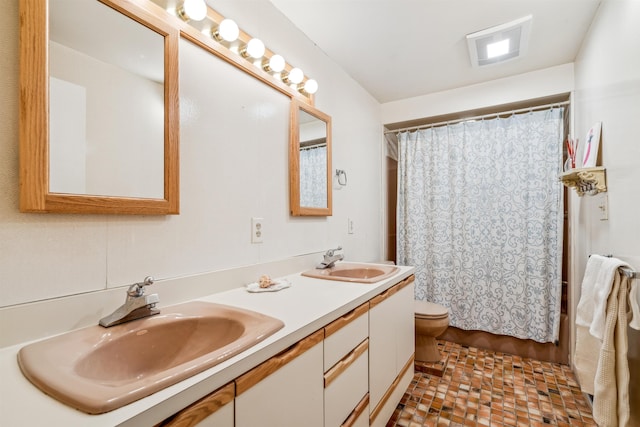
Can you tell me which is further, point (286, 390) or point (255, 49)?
point (255, 49)

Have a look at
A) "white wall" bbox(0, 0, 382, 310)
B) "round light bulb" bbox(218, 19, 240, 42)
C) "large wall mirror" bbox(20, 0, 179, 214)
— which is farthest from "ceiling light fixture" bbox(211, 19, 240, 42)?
"large wall mirror" bbox(20, 0, 179, 214)

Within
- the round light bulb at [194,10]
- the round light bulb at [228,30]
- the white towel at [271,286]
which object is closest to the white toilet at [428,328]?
the white towel at [271,286]

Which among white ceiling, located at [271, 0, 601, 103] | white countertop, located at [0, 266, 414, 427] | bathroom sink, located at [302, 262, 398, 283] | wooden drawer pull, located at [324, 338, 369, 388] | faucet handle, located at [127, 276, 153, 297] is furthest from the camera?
bathroom sink, located at [302, 262, 398, 283]

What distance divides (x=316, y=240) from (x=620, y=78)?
1.72m

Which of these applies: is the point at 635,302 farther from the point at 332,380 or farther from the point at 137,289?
the point at 137,289

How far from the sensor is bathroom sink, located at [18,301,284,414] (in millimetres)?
531

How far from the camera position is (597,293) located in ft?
4.34

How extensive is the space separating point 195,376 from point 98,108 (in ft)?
2.78

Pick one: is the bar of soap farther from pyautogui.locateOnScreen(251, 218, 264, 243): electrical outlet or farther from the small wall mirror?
the small wall mirror

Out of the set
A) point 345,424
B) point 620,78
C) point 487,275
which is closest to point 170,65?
point 345,424

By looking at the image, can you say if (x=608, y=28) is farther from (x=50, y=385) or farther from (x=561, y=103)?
(x=50, y=385)

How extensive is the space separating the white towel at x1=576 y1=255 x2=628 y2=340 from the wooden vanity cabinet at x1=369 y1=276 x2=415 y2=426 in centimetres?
83

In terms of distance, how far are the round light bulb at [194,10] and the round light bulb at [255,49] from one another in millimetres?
265

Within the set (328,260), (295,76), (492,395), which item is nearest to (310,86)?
(295,76)
